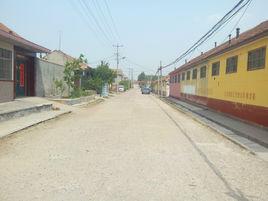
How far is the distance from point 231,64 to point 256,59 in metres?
4.35

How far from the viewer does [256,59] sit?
16.0 m

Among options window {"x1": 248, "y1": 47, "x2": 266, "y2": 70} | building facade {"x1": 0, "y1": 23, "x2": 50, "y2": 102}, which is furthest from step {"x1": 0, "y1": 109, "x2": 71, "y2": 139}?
window {"x1": 248, "y1": 47, "x2": 266, "y2": 70}

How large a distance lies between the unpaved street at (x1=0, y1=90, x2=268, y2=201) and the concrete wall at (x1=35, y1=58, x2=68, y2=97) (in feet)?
50.4

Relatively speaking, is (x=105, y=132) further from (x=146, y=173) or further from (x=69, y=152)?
(x=146, y=173)

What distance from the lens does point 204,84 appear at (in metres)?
28.8

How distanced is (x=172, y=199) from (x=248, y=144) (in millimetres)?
6513

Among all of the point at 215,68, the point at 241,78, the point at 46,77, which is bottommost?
the point at 46,77

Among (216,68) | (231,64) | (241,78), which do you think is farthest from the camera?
(216,68)

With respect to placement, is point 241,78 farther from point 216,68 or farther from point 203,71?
point 203,71

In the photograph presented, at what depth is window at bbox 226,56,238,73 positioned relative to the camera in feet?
63.8

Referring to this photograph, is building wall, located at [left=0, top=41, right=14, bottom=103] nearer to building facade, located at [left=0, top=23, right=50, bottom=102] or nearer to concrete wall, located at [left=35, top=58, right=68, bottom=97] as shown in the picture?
building facade, located at [left=0, top=23, right=50, bottom=102]

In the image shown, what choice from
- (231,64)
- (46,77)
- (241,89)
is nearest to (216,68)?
(231,64)

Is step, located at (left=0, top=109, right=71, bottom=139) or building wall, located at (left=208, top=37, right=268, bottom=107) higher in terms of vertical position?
building wall, located at (left=208, top=37, right=268, bottom=107)

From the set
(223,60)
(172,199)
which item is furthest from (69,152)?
(223,60)
